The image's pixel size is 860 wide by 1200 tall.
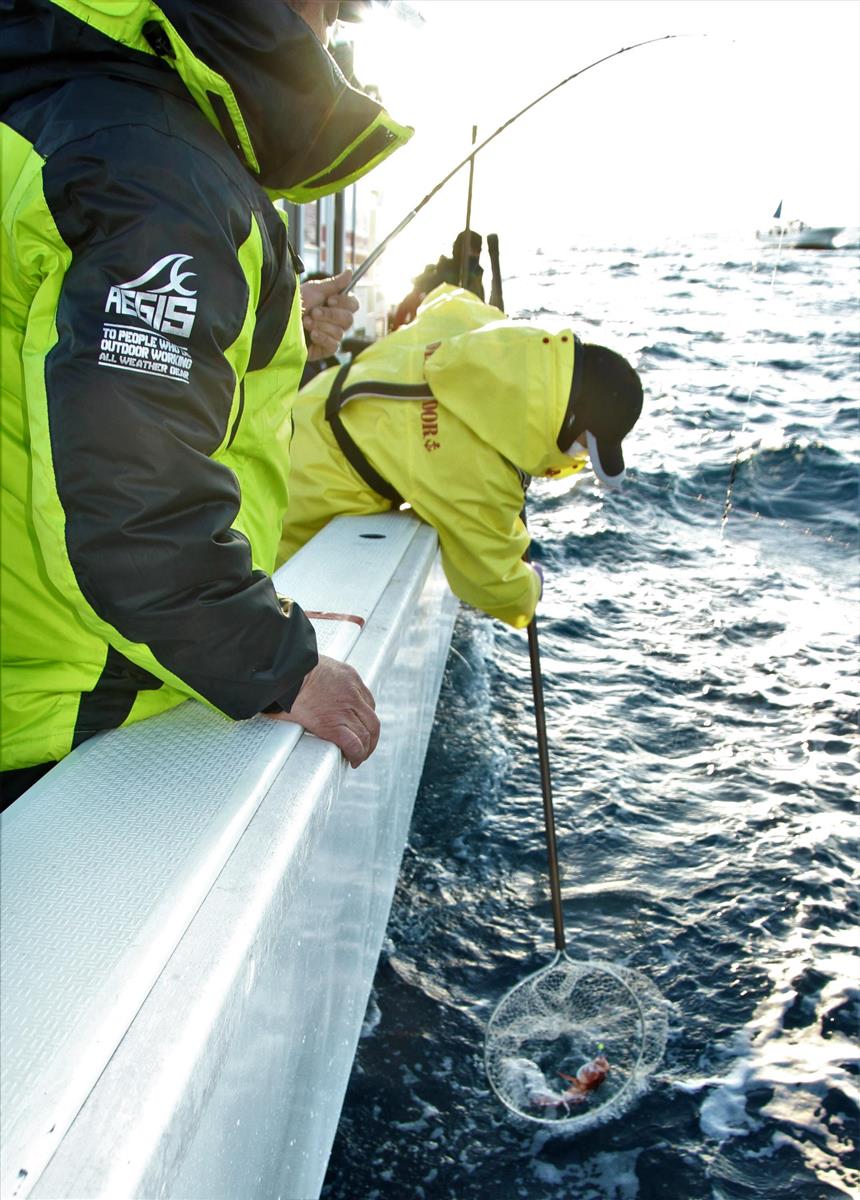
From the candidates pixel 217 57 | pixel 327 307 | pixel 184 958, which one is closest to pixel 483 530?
pixel 327 307

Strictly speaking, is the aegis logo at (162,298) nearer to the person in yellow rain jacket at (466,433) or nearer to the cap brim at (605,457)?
the person in yellow rain jacket at (466,433)

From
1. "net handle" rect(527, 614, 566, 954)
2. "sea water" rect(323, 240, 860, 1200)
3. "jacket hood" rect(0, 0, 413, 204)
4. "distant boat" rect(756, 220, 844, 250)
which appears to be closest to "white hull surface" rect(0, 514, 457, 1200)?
"sea water" rect(323, 240, 860, 1200)

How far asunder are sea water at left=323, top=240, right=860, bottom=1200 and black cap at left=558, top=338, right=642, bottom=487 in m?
1.25

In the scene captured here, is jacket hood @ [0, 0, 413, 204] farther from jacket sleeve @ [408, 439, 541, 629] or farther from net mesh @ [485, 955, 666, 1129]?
net mesh @ [485, 955, 666, 1129]

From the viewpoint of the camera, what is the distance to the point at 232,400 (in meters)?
1.21

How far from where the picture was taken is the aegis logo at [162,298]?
104cm

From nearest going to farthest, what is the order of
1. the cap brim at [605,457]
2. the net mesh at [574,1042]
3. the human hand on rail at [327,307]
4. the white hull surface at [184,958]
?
the white hull surface at [184,958]
the net mesh at [574,1042]
the human hand on rail at [327,307]
the cap brim at [605,457]

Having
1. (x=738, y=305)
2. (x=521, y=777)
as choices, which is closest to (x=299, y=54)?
(x=521, y=777)

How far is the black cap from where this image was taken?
272 cm

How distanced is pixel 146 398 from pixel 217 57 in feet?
1.42

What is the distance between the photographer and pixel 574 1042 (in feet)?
7.54

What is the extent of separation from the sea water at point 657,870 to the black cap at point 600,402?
4.10 ft

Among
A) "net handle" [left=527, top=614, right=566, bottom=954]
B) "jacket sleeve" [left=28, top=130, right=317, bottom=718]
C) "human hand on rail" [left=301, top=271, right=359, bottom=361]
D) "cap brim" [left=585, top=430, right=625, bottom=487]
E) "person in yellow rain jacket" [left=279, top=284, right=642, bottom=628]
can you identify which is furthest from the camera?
"cap brim" [left=585, top=430, right=625, bottom=487]

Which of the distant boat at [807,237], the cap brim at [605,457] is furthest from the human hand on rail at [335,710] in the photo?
the distant boat at [807,237]
